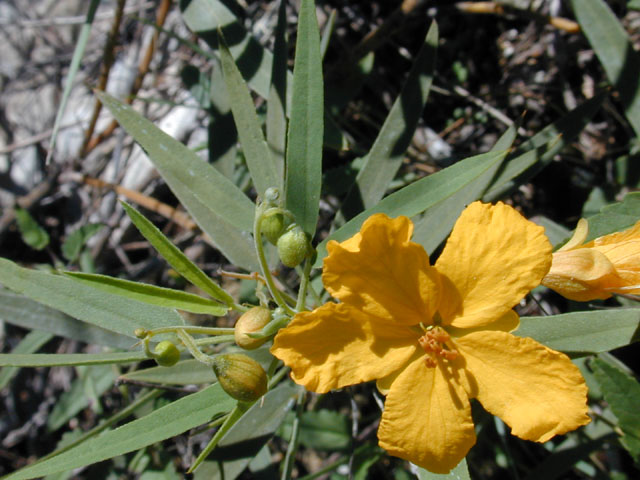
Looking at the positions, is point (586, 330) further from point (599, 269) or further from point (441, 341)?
point (441, 341)

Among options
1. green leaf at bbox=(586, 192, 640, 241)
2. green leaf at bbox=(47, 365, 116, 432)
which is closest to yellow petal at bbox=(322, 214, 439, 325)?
green leaf at bbox=(586, 192, 640, 241)

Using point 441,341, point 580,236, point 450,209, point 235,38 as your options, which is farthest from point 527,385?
point 235,38

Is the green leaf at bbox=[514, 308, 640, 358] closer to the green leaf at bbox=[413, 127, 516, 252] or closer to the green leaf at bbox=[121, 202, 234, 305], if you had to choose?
the green leaf at bbox=[413, 127, 516, 252]

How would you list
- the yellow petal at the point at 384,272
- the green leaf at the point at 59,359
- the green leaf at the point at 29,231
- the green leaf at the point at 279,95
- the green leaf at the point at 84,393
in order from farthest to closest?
the green leaf at the point at 29,231
the green leaf at the point at 84,393
the green leaf at the point at 279,95
the green leaf at the point at 59,359
the yellow petal at the point at 384,272

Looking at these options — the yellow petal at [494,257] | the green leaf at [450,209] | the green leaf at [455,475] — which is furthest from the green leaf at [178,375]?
the yellow petal at [494,257]

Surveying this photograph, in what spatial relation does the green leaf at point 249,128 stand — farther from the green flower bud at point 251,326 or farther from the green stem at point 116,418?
the green stem at point 116,418
